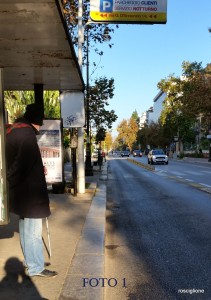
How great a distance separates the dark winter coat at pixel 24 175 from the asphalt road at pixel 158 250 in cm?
121

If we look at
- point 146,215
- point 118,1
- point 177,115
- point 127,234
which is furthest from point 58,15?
point 177,115

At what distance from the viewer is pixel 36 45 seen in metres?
6.43

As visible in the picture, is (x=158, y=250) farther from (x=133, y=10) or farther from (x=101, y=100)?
(x=101, y=100)

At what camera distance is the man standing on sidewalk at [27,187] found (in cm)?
446

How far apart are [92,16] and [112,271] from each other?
8.60m

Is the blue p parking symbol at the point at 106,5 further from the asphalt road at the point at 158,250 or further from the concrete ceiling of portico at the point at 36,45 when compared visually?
the asphalt road at the point at 158,250

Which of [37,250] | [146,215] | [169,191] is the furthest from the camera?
[169,191]

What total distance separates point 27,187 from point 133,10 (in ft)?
28.6

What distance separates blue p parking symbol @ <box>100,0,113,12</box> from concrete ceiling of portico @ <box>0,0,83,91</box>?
118 inches

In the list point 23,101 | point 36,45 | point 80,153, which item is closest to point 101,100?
point 23,101

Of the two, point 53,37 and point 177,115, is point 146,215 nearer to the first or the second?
point 53,37

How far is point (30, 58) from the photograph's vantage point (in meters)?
7.43

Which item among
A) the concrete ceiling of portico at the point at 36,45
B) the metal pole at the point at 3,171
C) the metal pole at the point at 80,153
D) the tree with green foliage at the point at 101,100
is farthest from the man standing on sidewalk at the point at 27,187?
the tree with green foliage at the point at 101,100

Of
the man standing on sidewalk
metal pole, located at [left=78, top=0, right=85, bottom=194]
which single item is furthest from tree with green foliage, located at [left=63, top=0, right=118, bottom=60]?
the man standing on sidewalk
